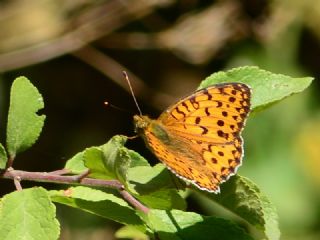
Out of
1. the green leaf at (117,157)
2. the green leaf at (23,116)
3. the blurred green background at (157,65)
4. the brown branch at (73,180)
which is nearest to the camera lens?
the green leaf at (117,157)

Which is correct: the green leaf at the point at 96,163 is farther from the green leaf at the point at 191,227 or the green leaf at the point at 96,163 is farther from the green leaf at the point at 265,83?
the green leaf at the point at 265,83

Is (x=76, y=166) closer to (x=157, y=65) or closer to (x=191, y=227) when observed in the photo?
(x=191, y=227)

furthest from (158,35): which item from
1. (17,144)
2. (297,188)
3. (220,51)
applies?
(17,144)

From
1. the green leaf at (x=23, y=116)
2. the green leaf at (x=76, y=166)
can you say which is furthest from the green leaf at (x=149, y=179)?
the green leaf at (x=23, y=116)

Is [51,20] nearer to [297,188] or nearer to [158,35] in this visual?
[158,35]

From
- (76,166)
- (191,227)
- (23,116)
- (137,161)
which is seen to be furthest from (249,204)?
(23,116)

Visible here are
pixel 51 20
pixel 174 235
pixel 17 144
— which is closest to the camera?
pixel 174 235
